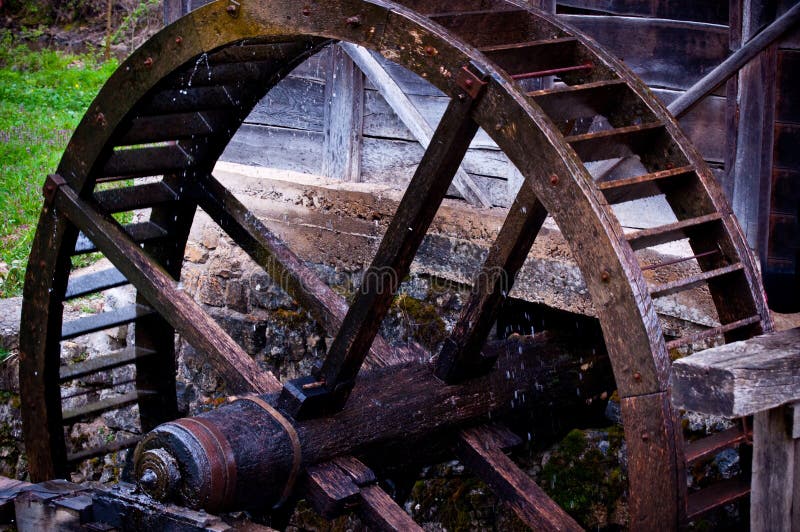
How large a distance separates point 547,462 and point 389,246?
6.03ft

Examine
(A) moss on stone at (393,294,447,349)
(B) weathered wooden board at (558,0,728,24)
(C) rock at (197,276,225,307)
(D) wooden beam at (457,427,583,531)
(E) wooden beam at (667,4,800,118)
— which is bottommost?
(D) wooden beam at (457,427,583,531)

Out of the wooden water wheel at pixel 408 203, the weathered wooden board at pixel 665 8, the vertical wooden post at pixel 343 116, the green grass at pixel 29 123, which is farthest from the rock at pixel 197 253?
the weathered wooden board at pixel 665 8

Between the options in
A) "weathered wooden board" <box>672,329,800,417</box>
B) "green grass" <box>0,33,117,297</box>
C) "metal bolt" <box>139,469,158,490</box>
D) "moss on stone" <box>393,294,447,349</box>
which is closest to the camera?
"weathered wooden board" <box>672,329,800,417</box>

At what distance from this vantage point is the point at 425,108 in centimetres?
484

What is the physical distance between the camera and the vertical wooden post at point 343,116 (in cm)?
502

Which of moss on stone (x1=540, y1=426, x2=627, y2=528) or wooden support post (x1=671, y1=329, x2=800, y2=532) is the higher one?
wooden support post (x1=671, y1=329, x2=800, y2=532)

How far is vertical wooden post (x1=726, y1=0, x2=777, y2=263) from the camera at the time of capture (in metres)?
3.82

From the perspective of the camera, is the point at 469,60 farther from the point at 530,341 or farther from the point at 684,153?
→ the point at 530,341

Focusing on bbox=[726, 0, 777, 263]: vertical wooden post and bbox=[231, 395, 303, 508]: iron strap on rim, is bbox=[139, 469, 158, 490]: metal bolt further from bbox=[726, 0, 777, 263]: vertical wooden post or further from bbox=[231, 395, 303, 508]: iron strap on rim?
bbox=[726, 0, 777, 263]: vertical wooden post

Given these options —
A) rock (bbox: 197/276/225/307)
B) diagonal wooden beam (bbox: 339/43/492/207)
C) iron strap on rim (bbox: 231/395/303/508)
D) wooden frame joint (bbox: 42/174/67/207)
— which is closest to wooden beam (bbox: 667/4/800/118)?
diagonal wooden beam (bbox: 339/43/492/207)

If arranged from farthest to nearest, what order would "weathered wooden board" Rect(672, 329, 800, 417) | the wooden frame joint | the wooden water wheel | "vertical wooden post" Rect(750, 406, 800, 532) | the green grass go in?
1. the green grass
2. the wooden frame joint
3. the wooden water wheel
4. "vertical wooden post" Rect(750, 406, 800, 532)
5. "weathered wooden board" Rect(672, 329, 800, 417)

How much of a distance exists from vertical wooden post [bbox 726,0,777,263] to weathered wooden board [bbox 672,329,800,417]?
1.78 metres

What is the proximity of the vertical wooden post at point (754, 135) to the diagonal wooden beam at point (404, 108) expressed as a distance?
126cm

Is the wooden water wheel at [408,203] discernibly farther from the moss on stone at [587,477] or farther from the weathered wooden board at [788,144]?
the moss on stone at [587,477]
